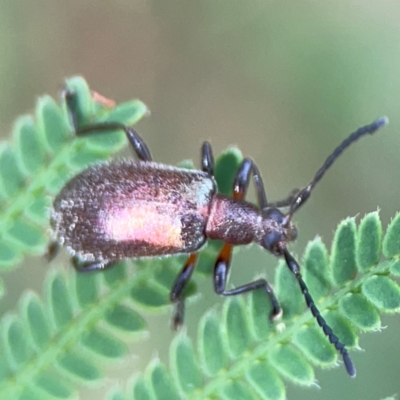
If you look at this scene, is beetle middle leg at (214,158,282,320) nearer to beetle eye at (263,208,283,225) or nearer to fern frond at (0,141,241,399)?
beetle eye at (263,208,283,225)

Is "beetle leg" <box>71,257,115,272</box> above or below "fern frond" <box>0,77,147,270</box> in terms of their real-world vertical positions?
below

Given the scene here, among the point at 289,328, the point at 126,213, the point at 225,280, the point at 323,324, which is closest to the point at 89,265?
the point at 126,213

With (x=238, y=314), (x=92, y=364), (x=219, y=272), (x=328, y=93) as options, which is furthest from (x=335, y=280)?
(x=328, y=93)

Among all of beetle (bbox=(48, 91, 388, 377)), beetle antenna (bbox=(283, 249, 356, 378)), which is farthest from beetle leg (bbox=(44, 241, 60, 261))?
beetle antenna (bbox=(283, 249, 356, 378))

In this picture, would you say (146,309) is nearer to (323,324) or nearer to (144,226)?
(144,226)

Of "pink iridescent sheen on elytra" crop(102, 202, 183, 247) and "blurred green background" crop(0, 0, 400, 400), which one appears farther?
"blurred green background" crop(0, 0, 400, 400)

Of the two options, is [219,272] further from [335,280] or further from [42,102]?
[42,102]

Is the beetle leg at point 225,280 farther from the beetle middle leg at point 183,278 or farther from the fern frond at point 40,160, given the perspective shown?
the fern frond at point 40,160
